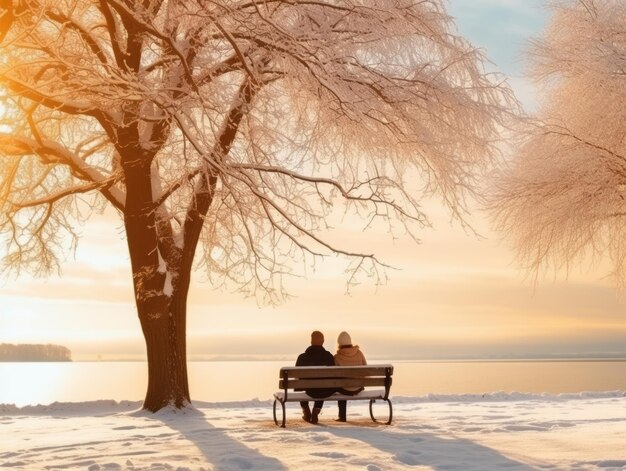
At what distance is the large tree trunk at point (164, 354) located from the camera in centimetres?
1460

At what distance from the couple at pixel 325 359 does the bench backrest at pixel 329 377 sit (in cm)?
21

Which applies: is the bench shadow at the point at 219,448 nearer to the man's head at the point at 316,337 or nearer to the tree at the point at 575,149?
the man's head at the point at 316,337

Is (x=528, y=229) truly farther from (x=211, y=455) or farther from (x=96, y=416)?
(x=211, y=455)

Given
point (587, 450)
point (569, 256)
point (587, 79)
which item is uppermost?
point (587, 79)

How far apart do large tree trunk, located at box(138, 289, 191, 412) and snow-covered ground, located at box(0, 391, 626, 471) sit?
37cm

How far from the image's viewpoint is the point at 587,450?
9.21 meters

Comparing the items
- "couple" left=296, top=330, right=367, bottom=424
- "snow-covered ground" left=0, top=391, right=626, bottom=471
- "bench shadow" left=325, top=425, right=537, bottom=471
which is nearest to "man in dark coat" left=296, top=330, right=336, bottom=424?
"couple" left=296, top=330, right=367, bottom=424

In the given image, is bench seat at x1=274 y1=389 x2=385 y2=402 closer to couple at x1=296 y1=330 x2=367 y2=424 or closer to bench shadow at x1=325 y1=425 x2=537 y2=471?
couple at x1=296 y1=330 x2=367 y2=424

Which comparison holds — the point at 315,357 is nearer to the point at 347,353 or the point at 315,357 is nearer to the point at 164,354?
the point at 347,353

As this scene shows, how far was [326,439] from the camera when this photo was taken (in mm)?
10148

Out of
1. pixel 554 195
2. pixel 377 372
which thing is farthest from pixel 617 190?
pixel 377 372

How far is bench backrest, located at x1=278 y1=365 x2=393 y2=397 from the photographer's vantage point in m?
11.6

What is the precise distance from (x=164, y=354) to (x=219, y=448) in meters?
5.33

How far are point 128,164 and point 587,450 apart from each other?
29.0ft
